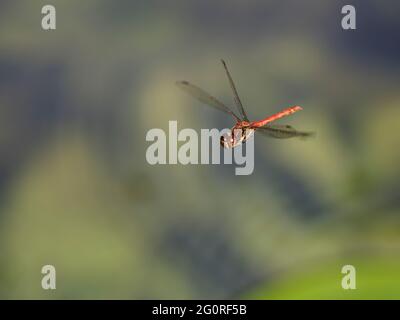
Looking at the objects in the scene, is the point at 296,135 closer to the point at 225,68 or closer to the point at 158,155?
the point at 225,68

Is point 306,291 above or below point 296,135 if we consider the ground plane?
below

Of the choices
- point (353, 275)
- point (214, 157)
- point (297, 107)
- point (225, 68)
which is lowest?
point (353, 275)

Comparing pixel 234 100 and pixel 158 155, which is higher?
pixel 234 100
